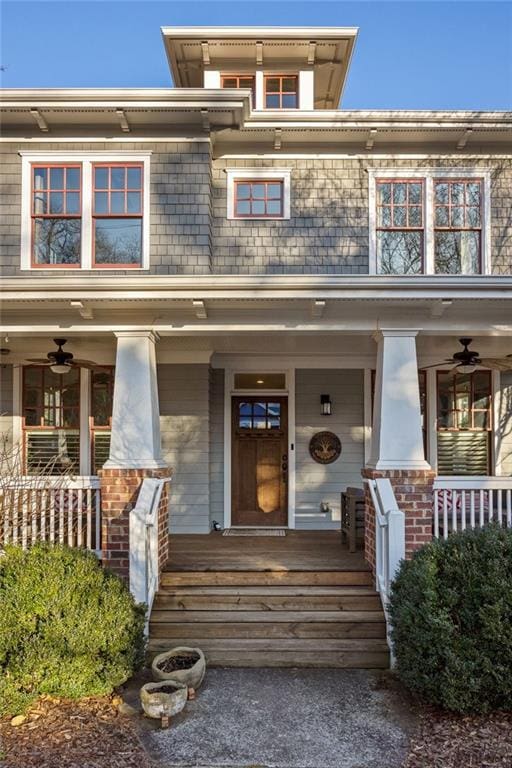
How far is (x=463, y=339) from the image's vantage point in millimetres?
7074

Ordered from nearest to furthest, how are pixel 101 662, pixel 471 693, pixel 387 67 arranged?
pixel 471 693, pixel 101 662, pixel 387 67

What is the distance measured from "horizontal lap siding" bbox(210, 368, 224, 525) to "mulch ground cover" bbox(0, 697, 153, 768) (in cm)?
400

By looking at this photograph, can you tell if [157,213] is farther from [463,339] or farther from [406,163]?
[463,339]

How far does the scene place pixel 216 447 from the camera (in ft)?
27.7

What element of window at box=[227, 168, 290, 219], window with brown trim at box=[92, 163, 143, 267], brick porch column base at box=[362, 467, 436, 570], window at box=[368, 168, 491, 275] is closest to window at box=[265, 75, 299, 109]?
window at box=[227, 168, 290, 219]

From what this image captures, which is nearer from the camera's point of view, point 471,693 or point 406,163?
point 471,693

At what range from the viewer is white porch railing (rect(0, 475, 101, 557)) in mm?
5805

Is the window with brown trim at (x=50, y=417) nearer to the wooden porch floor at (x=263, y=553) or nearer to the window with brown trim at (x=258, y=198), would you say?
the wooden porch floor at (x=263, y=553)

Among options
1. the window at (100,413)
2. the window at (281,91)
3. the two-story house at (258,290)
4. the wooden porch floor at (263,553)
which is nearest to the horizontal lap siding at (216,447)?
the two-story house at (258,290)

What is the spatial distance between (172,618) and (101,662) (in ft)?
3.39

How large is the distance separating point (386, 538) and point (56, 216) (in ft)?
18.2

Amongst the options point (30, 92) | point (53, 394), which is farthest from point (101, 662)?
point (30, 92)

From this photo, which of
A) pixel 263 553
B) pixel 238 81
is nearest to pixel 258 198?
pixel 238 81

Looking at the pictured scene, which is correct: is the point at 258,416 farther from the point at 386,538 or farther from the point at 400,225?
the point at 386,538
